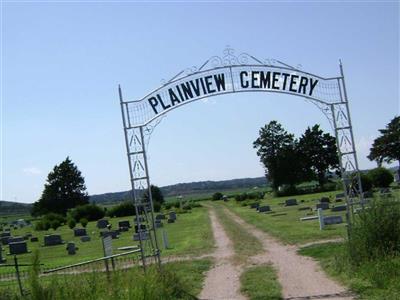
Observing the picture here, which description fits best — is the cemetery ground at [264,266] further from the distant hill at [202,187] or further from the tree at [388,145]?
the distant hill at [202,187]

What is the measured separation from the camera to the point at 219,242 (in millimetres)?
→ 25469

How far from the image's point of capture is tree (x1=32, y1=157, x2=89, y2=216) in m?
106

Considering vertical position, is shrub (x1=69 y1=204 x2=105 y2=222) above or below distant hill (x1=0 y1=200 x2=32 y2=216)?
below

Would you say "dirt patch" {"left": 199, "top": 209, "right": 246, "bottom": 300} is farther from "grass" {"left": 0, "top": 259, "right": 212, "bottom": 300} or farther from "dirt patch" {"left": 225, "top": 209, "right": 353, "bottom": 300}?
"dirt patch" {"left": 225, "top": 209, "right": 353, "bottom": 300}

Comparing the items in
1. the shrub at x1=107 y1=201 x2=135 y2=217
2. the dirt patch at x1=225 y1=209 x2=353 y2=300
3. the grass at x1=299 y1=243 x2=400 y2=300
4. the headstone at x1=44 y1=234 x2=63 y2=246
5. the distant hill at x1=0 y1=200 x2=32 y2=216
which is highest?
the distant hill at x1=0 y1=200 x2=32 y2=216

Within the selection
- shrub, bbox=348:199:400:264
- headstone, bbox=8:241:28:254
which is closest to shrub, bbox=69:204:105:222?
headstone, bbox=8:241:28:254

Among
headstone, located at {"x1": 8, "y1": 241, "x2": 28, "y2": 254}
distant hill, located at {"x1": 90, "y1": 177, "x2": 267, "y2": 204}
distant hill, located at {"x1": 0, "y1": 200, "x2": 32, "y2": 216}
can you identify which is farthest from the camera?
distant hill, located at {"x1": 0, "y1": 200, "x2": 32, "y2": 216}

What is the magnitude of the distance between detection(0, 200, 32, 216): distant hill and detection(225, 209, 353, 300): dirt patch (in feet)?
458

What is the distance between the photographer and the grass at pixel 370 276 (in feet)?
34.3

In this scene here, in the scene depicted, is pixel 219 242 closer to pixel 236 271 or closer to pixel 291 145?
pixel 236 271

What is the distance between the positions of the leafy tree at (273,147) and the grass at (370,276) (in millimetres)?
81780

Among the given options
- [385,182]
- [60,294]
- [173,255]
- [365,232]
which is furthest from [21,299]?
[385,182]

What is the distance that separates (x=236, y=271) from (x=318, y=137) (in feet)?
283

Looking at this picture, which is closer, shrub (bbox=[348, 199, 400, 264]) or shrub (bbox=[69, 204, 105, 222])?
shrub (bbox=[348, 199, 400, 264])
